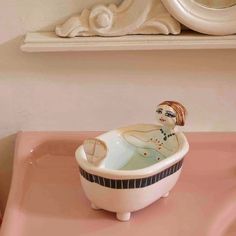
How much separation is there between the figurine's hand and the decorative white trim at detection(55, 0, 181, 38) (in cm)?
18

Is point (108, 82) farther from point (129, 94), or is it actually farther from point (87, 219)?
point (87, 219)

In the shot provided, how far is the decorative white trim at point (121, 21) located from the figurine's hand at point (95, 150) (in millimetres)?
177

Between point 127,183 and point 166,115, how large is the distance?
0.37 feet

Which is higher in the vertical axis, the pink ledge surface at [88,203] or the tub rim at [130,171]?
the tub rim at [130,171]

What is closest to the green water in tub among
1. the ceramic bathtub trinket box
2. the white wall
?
the ceramic bathtub trinket box

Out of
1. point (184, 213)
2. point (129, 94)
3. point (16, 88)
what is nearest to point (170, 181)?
point (184, 213)

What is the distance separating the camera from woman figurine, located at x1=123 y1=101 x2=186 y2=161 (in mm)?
647

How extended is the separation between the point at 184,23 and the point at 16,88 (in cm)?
27

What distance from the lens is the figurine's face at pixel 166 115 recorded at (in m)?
0.65

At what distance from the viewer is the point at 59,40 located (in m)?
0.69

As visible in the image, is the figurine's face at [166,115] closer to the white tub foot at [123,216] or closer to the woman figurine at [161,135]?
the woman figurine at [161,135]

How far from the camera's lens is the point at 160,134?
675mm

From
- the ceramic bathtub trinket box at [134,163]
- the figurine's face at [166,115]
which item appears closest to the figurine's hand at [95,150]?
the ceramic bathtub trinket box at [134,163]

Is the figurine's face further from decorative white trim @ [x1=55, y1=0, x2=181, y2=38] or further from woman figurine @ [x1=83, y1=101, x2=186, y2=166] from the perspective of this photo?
decorative white trim @ [x1=55, y1=0, x2=181, y2=38]
